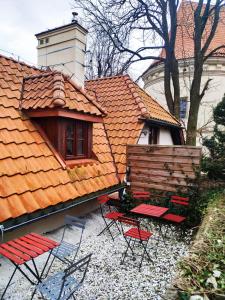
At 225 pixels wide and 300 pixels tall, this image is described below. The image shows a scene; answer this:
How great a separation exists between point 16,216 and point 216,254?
9.67 ft

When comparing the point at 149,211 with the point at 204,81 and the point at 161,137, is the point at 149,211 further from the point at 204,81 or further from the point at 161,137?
the point at 204,81

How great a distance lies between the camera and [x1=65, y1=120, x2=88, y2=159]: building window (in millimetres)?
6184

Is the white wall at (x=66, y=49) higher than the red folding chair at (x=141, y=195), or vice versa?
the white wall at (x=66, y=49)

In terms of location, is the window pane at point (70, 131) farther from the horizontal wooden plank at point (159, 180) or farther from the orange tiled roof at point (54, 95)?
the horizontal wooden plank at point (159, 180)

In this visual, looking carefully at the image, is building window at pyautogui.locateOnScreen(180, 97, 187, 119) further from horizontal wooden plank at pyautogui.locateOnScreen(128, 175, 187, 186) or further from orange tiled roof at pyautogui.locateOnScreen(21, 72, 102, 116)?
orange tiled roof at pyautogui.locateOnScreen(21, 72, 102, 116)

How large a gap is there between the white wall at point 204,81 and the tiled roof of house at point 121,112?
7664 millimetres

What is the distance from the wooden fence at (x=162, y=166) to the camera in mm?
7469

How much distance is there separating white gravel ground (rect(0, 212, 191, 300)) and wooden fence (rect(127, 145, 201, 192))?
1.85m

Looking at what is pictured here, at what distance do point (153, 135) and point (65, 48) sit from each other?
4.70 metres

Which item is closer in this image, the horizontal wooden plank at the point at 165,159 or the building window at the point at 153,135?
the horizontal wooden plank at the point at 165,159

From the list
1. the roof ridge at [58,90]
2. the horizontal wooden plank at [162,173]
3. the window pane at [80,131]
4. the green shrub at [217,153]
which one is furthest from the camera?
the green shrub at [217,153]

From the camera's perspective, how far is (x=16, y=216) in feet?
13.4

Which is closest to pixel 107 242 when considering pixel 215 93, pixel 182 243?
pixel 182 243

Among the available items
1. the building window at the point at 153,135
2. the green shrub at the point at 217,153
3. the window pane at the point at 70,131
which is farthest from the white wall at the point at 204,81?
the window pane at the point at 70,131
